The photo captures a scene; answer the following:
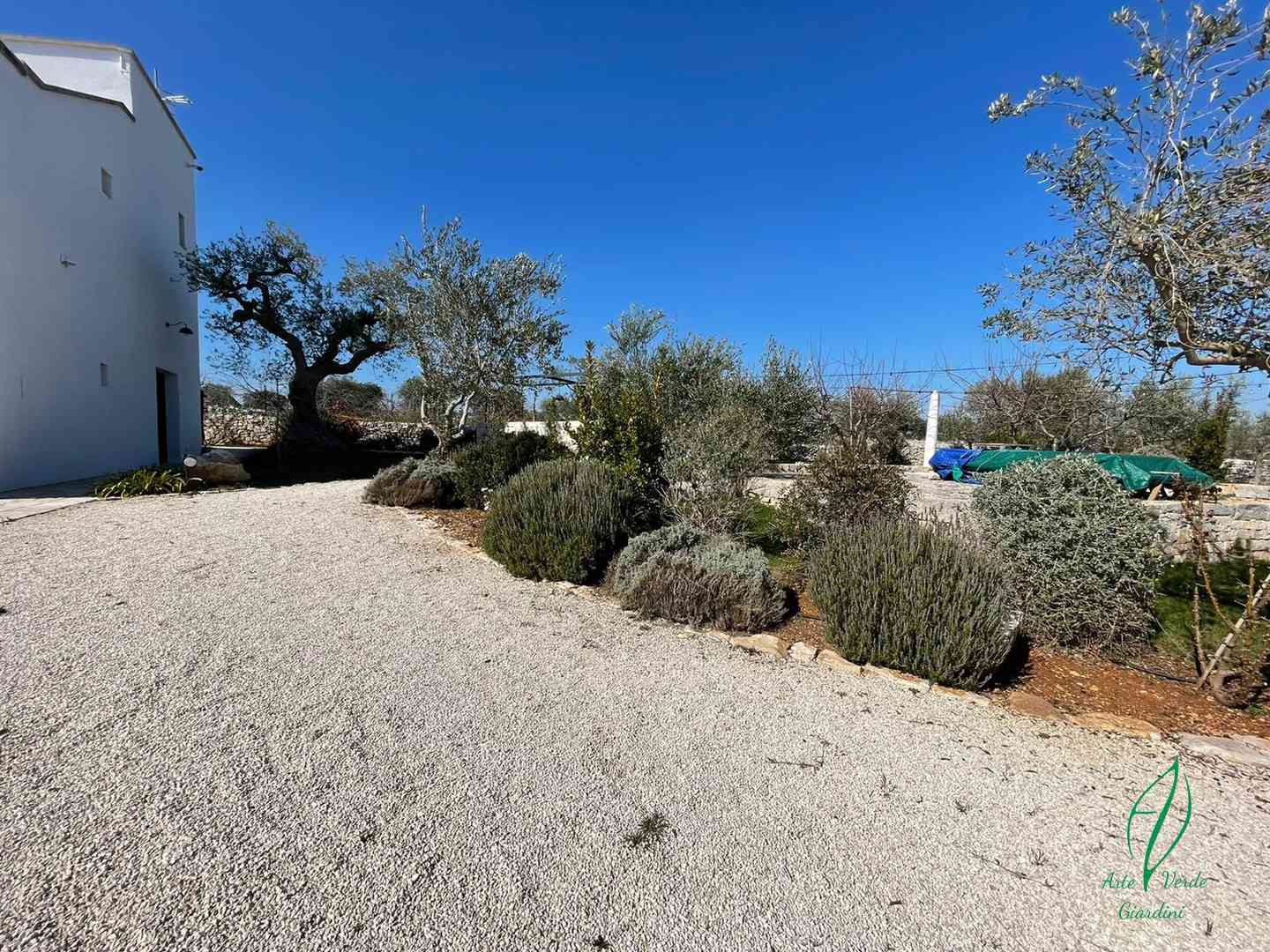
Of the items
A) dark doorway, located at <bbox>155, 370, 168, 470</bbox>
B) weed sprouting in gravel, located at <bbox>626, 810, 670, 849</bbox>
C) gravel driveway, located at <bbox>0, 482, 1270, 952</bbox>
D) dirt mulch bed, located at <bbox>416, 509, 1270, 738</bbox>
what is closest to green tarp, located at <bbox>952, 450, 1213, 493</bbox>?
dirt mulch bed, located at <bbox>416, 509, 1270, 738</bbox>

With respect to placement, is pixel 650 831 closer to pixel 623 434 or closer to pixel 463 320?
pixel 623 434

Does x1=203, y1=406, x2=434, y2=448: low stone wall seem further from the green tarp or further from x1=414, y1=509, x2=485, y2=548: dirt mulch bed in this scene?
the green tarp

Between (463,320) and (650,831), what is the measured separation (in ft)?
29.1

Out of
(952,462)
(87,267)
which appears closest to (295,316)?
(87,267)

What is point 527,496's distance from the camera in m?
5.48

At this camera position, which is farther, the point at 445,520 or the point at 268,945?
the point at 445,520

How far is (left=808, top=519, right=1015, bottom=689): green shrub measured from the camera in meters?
3.34

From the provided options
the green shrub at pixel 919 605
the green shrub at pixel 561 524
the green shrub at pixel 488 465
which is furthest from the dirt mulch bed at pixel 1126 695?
the green shrub at pixel 488 465

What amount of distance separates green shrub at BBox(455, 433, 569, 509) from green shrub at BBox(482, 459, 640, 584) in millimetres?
2587

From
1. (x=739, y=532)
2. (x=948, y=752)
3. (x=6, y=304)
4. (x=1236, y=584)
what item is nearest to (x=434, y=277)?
(x=6, y=304)

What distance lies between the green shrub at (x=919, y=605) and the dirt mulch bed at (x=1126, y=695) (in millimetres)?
351

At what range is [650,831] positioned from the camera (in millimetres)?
2010

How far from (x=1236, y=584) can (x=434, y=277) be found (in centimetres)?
1111

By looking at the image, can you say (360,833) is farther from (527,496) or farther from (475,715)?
(527,496)
